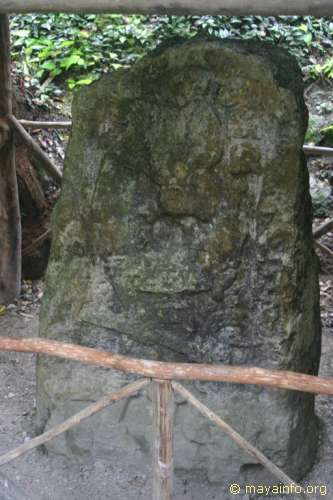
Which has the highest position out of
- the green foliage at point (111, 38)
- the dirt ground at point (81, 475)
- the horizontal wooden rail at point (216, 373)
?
the green foliage at point (111, 38)

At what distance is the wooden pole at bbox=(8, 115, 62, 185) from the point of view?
423cm

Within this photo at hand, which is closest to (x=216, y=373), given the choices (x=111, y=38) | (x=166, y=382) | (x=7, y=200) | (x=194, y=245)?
(x=166, y=382)

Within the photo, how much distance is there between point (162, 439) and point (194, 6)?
1390 millimetres

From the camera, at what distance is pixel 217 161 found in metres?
2.52

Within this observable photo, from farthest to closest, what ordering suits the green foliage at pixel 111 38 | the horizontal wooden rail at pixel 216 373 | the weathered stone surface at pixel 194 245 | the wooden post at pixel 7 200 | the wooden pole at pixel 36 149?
the green foliage at pixel 111 38 → the wooden pole at pixel 36 149 → the wooden post at pixel 7 200 → the weathered stone surface at pixel 194 245 → the horizontal wooden rail at pixel 216 373

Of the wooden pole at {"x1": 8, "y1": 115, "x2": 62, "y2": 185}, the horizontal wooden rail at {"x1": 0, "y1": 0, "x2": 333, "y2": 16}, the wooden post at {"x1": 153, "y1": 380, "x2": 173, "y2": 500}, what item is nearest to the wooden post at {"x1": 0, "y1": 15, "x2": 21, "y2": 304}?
the wooden pole at {"x1": 8, "y1": 115, "x2": 62, "y2": 185}

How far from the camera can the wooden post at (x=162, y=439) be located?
2072 mm

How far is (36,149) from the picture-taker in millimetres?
4352

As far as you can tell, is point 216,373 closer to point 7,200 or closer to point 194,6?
point 194,6

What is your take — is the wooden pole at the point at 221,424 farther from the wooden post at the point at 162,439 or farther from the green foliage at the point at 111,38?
the green foliage at the point at 111,38

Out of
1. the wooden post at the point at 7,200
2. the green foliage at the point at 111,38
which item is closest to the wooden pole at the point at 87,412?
the wooden post at the point at 7,200

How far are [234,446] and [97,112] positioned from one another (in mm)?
1464

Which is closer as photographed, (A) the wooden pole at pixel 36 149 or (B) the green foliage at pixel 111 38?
(A) the wooden pole at pixel 36 149

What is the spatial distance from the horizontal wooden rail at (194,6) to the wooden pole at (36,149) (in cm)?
192
